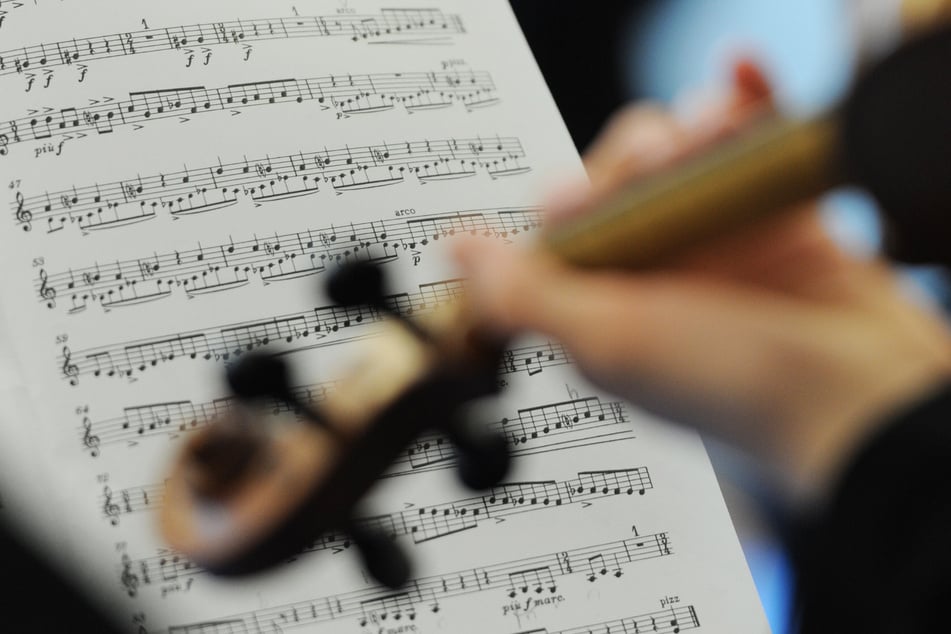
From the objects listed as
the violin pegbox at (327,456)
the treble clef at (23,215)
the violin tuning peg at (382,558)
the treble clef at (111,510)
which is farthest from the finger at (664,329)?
the treble clef at (23,215)

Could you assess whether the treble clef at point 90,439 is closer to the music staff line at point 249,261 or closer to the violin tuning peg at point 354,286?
the music staff line at point 249,261

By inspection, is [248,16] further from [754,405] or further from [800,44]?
[800,44]

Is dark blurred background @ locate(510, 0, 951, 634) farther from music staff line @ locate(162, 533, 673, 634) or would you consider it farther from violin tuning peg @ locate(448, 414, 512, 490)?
violin tuning peg @ locate(448, 414, 512, 490)

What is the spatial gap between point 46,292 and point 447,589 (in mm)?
451

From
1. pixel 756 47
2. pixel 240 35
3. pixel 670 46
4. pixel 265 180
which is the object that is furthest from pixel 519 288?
pixel 670 46

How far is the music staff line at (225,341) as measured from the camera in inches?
32.7

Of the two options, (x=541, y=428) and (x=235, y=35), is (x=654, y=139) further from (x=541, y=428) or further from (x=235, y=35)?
(x=235, y=35)

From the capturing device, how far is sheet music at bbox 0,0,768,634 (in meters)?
0.79

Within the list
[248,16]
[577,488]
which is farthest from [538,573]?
[248,16]

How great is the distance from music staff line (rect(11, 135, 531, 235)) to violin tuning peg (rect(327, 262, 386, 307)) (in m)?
0.39

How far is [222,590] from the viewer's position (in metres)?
0.78

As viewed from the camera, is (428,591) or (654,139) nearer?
(654,139)

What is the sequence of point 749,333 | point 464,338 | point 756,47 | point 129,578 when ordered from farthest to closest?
point 756,47 → point 129,578 → point 464,338 → point 749,333

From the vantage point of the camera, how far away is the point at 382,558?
1.95ft
